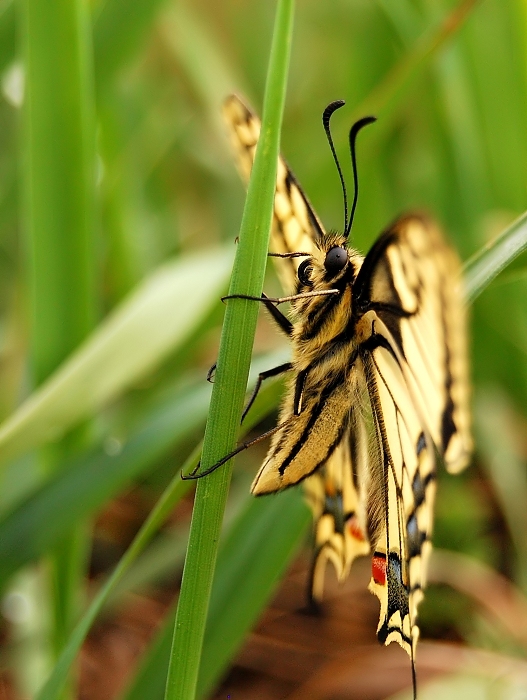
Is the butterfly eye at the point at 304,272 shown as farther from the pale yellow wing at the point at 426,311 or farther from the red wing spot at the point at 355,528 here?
the red wing spot at the point at 355,528

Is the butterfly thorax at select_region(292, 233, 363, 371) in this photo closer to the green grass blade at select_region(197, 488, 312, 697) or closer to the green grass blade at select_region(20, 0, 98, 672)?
the green grass blade at select_region(197, 488, 312, 697)

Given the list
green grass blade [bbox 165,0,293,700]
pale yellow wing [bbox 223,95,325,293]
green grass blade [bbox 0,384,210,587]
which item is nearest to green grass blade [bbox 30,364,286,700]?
green grass blade [bbox 0,384,210,587]

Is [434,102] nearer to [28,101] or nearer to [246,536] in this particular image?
[28,101]

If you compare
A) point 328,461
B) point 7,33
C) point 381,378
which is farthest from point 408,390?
point 7,33

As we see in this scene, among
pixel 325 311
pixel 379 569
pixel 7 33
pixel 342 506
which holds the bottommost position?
pixel 379 569

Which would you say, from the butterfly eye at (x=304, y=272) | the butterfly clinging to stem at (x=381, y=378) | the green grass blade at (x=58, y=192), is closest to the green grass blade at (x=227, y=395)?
the butterfly clinging to stem at (x=381, y=378)

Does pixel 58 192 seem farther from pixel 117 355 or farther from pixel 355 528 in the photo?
pixel 355 528
